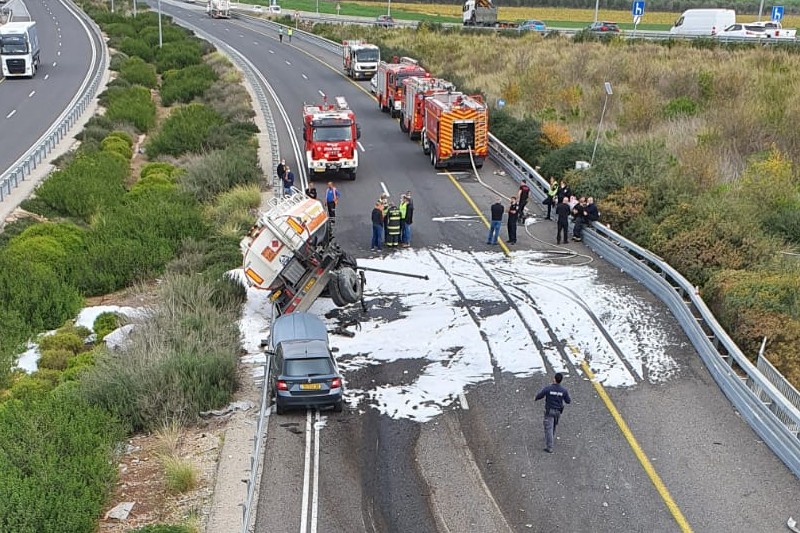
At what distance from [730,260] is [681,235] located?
1.75 m

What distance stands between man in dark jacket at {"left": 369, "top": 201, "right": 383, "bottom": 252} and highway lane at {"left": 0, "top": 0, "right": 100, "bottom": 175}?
72.6 feet

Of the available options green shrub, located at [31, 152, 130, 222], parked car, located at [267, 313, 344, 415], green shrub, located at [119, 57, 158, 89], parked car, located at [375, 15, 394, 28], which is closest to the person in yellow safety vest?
parked car, located at [267, 313, 344, 415]

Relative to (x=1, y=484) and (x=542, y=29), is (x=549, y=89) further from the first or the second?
(x=1, y=484)

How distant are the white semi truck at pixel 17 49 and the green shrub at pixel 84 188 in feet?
102

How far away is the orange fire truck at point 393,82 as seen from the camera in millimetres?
47250

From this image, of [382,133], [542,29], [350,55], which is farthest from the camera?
[542,29]

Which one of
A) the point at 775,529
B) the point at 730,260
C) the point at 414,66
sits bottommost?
the point at 775,529

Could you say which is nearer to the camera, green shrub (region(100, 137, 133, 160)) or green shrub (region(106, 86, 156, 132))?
green shrub (region(100, 137, 133, 160))

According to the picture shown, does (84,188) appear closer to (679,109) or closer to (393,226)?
(393,226)

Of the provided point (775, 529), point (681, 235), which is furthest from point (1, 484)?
point (681, 235)

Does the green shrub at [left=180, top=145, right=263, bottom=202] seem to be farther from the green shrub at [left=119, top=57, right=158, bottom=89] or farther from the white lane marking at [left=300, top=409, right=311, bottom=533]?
Result: the green shrub at [left=119, top=57, right=158, bottom=89]

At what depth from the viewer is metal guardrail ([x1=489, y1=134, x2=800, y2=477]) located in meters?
15.6

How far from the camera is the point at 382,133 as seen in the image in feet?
148

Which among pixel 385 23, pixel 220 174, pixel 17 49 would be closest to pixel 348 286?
pixel 220 174
